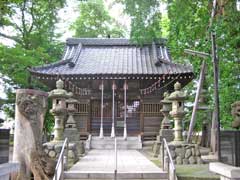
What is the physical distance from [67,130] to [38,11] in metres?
11.5

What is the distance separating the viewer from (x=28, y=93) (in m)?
7.86

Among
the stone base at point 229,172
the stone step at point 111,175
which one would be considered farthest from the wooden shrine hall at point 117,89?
the stone base at point 229,172

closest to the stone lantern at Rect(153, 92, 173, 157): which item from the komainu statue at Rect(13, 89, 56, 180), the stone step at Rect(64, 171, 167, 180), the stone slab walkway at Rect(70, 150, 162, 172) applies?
the stone slab walkway at Rect(70, 150, 162, 172)

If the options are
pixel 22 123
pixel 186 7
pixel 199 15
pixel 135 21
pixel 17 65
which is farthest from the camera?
pixel 17 65

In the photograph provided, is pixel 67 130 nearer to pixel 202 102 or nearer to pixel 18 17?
pixel 202 102

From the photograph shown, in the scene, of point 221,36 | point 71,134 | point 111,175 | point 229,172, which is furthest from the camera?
point 71,134

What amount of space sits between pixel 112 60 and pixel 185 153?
1194 centimetres

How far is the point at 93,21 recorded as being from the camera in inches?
1326

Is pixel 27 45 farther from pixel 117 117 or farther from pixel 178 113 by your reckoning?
pixel 178 113

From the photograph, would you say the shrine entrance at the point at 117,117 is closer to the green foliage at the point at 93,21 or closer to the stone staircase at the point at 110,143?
the stone staircase at the point at 110,143

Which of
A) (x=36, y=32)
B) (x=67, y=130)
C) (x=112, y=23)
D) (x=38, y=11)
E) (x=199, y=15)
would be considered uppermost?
(x=112, y=23)

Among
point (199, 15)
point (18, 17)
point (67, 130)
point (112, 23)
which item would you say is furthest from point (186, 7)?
point (112, 23)

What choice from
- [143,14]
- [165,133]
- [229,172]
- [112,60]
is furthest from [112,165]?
[112,60]

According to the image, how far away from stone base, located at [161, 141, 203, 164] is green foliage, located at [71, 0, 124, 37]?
943 inches
